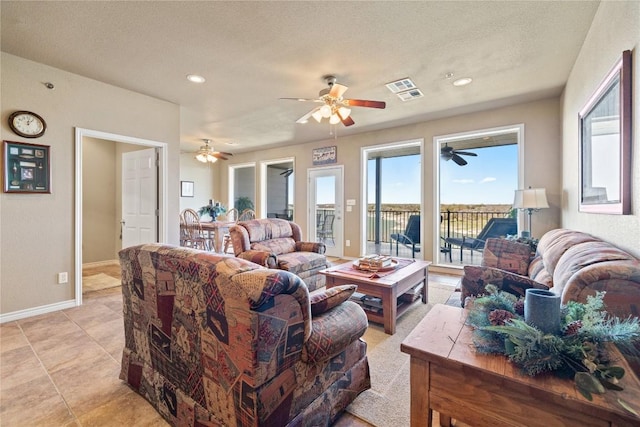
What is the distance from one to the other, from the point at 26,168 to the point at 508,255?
4995mm

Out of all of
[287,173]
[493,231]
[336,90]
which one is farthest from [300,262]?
[287,173]

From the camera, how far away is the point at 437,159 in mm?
4852

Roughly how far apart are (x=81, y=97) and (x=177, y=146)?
1182 millimetres

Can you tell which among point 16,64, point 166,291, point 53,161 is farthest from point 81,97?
point 166,291

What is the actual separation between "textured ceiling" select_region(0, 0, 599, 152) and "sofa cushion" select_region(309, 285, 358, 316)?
6.84ft

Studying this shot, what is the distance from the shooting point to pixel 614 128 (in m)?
1.79

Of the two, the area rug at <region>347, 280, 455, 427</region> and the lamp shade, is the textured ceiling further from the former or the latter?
the area rug at <region>347, 280, 455, 427</region>

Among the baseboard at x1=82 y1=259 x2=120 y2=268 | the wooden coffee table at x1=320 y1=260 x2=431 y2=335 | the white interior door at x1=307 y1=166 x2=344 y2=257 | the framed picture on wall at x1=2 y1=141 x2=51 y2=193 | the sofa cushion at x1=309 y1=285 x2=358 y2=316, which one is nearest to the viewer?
the sofa cushion at x1=309 y1=285 x2=358 y2=316

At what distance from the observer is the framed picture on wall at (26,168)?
283 cm

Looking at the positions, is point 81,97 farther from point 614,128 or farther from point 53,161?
point 614,128

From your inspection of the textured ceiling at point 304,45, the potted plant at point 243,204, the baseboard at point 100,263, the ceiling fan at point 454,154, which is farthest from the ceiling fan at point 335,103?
the potted plant at point 243,204

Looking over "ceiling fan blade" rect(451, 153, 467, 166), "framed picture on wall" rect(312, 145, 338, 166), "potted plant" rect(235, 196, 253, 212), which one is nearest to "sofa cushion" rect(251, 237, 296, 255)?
"framed picture on wall" rect(312, 145, 338, 166)

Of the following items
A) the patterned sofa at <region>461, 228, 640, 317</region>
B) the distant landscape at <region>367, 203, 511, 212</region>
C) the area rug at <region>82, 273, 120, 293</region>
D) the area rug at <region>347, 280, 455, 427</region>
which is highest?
the distant landscape at <region>367, 203, 511, 212</region>

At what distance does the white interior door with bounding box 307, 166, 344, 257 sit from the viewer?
616 cm
